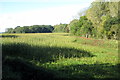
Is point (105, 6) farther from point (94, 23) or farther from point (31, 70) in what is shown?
point (31, 70)

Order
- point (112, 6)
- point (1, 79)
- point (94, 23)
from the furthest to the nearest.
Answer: point (94, 23), point (112, 6), point (1, 79)

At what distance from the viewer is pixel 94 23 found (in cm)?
3384

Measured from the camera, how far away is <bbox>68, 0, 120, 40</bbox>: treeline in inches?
1043

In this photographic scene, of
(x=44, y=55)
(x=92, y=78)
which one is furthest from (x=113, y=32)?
(x=92, y=78)

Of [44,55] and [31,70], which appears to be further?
[44,55]

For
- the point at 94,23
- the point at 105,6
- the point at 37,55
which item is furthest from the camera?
the point at 94,23

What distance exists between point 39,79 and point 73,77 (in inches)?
59.5

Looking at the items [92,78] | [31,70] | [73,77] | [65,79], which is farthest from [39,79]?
[92,78]

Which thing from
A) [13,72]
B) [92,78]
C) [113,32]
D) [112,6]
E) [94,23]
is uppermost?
[112,6]

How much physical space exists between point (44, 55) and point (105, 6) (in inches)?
972

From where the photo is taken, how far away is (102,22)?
29.0m

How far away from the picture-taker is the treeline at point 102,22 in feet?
86.9

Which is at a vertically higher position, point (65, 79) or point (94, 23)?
point (94, 23)

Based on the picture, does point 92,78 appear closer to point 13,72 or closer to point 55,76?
point 55,76
